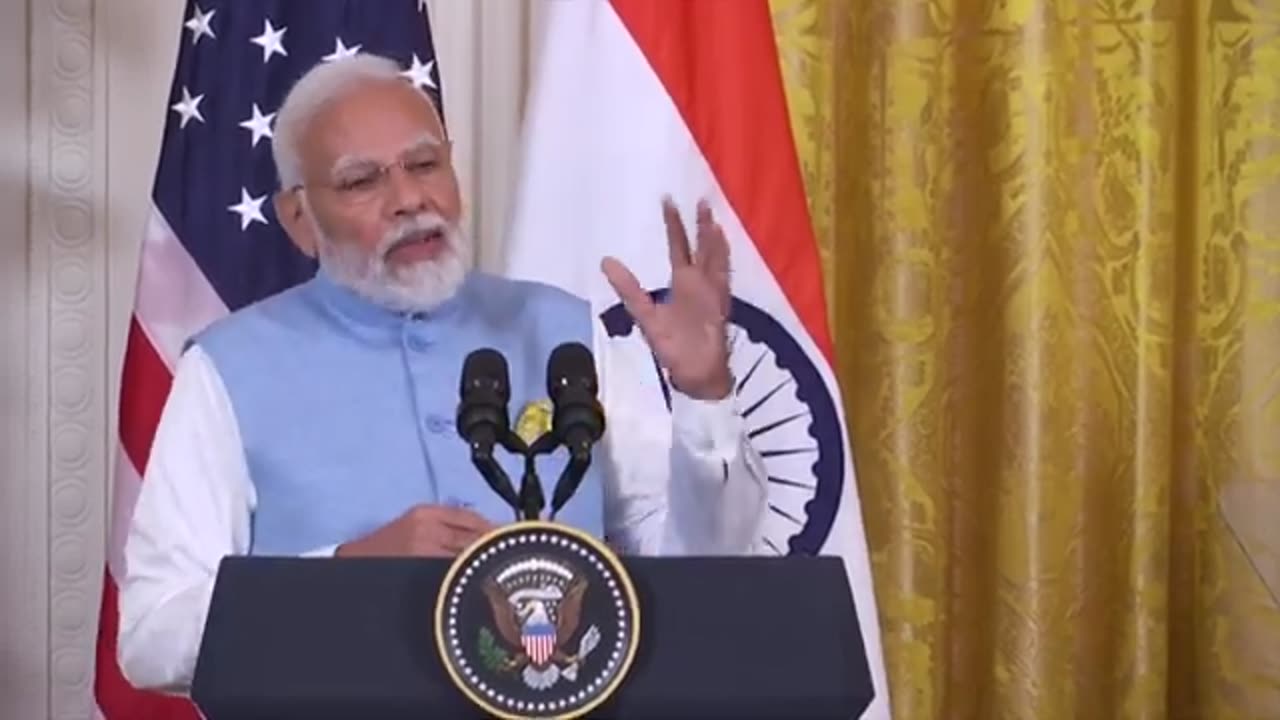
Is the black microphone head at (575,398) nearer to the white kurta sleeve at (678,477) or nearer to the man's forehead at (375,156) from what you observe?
the white kurta sleeve at (678,477)

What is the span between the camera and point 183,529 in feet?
5.79

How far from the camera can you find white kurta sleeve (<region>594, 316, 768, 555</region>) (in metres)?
1.80

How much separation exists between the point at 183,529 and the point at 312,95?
523 millimetres

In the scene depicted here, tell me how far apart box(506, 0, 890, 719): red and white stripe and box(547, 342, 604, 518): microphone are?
65cm

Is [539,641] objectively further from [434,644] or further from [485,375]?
[485,375]

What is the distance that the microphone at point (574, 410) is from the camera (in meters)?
1.42

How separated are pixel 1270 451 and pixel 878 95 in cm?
84

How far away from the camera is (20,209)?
2.57 m

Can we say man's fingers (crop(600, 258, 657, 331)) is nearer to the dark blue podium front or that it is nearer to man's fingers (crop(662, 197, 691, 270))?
man's fingers (crop(662, 197, 691, 270))

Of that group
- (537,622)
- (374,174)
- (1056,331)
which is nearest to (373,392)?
(374,174)

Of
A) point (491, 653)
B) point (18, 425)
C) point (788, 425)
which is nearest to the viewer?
point (491, 653)

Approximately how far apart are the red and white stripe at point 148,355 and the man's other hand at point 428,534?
64 cm

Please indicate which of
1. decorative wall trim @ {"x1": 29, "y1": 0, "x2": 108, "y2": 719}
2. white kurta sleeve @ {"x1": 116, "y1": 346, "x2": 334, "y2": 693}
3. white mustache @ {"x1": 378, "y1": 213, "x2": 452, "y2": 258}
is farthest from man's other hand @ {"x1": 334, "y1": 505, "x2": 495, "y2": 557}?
decorative wall trim @ {"x1": 29, "y1": 0, "x2": 108, "y2": 719}

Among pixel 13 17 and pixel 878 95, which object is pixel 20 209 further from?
pixel 878 95
